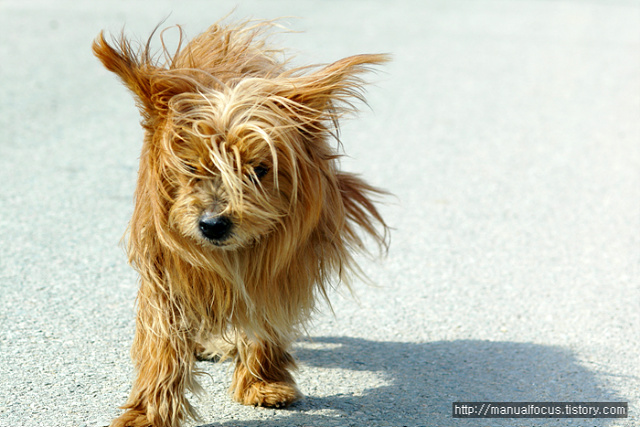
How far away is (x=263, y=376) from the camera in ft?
10.9

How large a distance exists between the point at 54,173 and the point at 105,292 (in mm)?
2258

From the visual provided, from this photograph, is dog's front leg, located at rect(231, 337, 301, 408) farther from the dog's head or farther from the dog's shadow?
the dog's head

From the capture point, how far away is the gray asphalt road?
345 centimetres

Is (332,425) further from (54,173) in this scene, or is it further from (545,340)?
(54,173)

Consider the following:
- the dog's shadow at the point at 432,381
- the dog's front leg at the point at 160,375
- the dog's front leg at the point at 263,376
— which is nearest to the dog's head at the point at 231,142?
the dog's front leg at the point at 160,375

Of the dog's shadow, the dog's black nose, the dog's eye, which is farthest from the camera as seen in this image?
the dog's shadow

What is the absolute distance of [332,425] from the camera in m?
3.11

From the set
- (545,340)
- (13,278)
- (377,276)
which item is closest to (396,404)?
(545,340)

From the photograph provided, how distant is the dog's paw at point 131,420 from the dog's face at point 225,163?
74 cm

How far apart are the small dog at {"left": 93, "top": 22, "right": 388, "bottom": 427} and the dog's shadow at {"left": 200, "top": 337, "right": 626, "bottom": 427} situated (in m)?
0.26

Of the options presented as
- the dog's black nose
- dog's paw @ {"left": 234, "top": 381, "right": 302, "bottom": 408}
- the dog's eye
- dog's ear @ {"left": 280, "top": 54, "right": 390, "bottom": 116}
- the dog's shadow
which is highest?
dog's ear @ {"left": 280, "top": 54, "right": 390, "bottom": 116}

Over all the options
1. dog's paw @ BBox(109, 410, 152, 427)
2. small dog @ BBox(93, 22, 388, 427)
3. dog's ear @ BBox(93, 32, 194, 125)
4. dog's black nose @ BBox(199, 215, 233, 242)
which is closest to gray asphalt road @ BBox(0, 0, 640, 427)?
dog's paw @ BBox(109, 410, 152, 427)

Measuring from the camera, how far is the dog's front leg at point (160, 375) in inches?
114

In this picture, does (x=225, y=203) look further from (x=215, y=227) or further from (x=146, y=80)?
(x=146, y=80)
